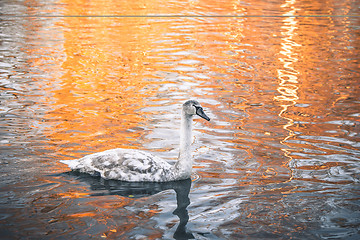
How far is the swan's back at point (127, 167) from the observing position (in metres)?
8.30

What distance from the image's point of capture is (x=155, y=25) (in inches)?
1013

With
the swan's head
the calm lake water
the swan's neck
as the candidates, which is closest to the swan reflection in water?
the calm lake water

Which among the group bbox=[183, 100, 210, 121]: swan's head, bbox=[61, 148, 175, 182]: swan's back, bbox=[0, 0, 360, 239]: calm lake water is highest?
bbox=[183, 100, 210, 121]: swan's head

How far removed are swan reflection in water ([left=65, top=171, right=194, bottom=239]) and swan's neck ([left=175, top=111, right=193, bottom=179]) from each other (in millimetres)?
163

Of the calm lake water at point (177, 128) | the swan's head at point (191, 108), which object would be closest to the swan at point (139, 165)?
the swan's head at point (191, 108)

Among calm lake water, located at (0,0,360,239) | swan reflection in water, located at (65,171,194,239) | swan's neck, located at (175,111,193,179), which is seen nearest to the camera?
calm lake water, located at (0,0,360,239)

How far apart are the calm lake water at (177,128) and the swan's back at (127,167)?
0.46 ft

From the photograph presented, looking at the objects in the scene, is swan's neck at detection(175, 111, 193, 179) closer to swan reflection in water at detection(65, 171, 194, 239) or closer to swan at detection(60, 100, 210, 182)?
swan at detection(60, 100, 210, 182)

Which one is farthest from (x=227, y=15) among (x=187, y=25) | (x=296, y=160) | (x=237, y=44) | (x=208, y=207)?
(x=208, y=207)

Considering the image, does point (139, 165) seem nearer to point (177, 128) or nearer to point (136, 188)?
point (136, 188)

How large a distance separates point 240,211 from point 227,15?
2404 centimetres

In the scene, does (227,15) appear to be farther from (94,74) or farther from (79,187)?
(79,187)

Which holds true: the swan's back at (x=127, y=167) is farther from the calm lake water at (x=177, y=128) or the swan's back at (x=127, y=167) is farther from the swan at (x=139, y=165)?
the calm lake water at (x=177, y=128)

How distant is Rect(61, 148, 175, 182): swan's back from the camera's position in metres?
8.30
